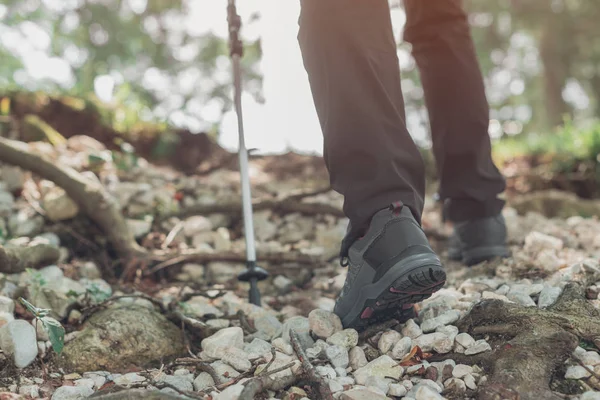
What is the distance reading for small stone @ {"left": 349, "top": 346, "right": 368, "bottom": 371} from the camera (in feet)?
4.54

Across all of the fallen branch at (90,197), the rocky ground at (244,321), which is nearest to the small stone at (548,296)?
the rocky ground at (244,321)

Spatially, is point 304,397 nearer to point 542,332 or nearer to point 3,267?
point 542,332

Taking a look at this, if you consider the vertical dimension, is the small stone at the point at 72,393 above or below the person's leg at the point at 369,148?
below

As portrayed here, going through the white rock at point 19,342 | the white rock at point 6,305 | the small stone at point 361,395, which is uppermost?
the white rock at point 6,305

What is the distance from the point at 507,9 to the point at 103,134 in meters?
6.97

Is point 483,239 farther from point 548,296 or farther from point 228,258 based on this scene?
→ point 228,258

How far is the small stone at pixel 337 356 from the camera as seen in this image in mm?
1377

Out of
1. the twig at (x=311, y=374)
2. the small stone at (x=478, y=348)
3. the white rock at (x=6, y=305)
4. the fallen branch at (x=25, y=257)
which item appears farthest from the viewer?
the fallen branch at (x=25, y=257)

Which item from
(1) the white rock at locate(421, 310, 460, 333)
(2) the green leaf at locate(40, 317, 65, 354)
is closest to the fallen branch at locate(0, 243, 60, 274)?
(2) the green leaf at locate(40, 317, 65, 354)

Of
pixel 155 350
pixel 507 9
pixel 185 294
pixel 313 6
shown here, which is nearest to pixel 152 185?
pixel 185 294

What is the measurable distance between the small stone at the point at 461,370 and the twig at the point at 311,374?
0.29m

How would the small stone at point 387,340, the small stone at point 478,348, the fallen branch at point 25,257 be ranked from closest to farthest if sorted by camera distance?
the small stone at point 478,348 < the small stone at point 387,340 < the fallen branch at point 25,257

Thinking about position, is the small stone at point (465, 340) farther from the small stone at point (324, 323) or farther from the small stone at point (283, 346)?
the small stone at point (283, 346)

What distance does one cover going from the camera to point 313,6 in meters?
1.46
